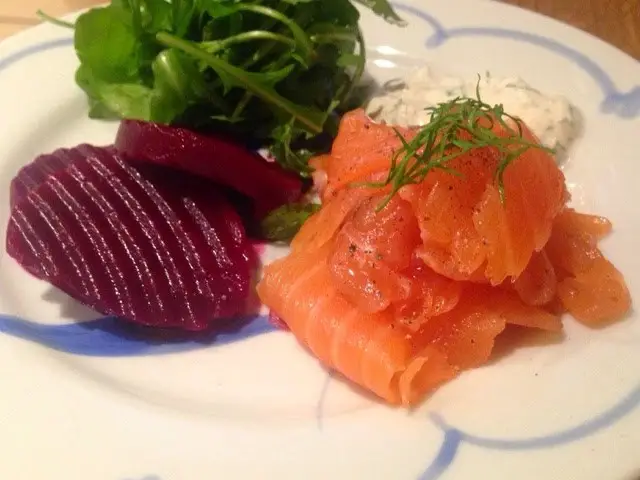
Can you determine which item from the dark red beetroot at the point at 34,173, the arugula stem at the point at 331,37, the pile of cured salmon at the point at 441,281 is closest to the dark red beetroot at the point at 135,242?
the dark red beetroot at the point at 34,173

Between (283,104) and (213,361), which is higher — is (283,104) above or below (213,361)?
above

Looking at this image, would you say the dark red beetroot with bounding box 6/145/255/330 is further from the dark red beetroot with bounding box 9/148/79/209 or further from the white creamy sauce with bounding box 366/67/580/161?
the white creamy sauce with bounding box 366/67/580/161

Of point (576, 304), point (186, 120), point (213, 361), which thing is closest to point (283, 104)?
point (186, 120)

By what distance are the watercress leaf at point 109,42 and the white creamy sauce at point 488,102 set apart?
2.61 ft

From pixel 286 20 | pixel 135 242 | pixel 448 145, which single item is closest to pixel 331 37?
pixel 286 20

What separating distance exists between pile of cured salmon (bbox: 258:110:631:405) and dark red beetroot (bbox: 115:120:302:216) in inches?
15.7

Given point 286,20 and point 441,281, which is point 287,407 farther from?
point 286,20

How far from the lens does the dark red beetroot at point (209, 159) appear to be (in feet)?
6.49

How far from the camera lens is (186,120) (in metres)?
2.26

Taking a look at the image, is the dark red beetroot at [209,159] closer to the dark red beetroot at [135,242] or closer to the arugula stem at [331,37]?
the dark red beetroot at [135,242]

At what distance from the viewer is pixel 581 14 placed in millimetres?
3426

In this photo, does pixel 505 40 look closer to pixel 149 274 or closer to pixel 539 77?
pixel 539 77

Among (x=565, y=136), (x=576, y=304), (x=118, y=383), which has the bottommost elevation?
(x=118, y=383)

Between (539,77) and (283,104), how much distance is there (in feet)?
3.04
